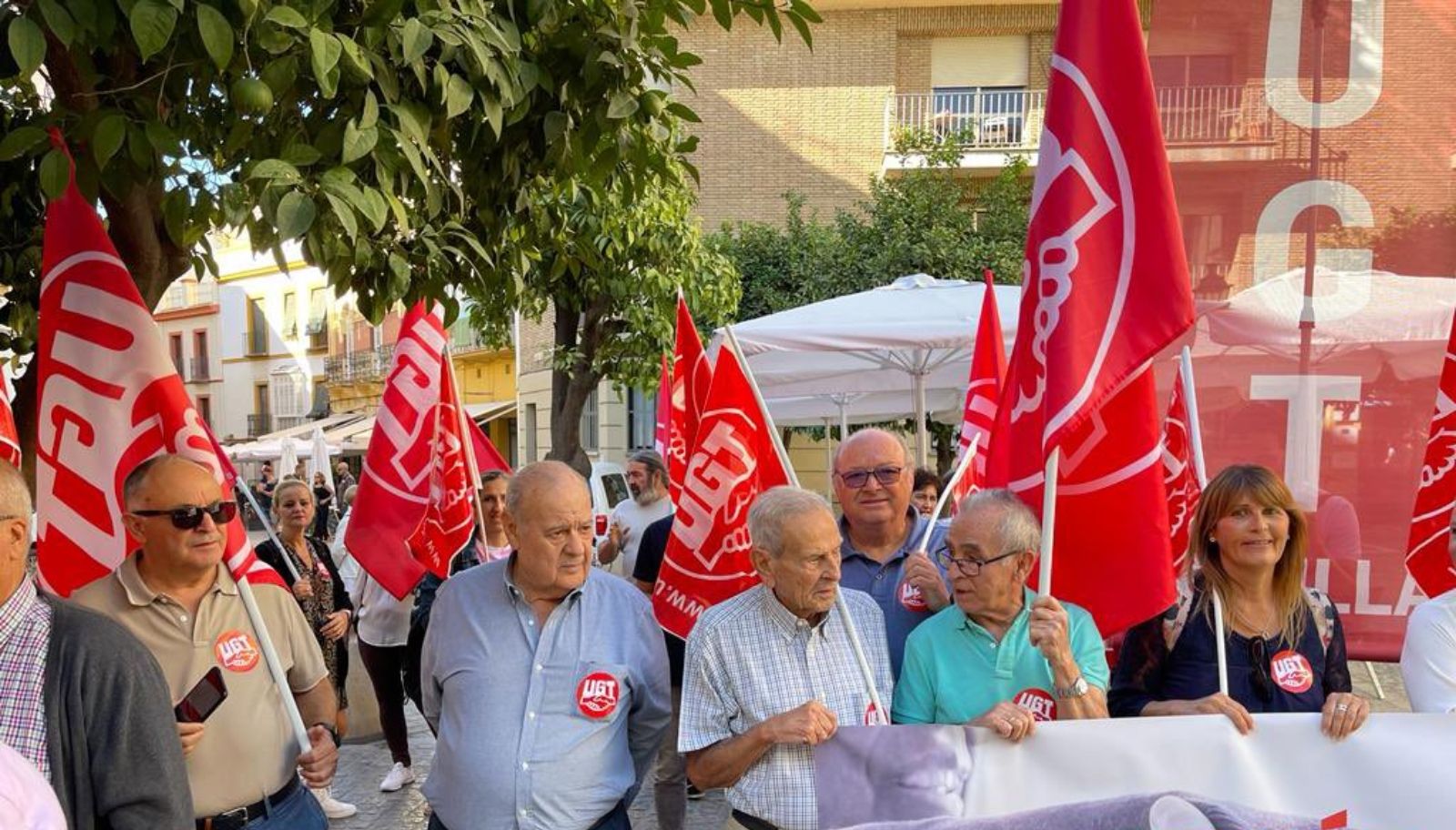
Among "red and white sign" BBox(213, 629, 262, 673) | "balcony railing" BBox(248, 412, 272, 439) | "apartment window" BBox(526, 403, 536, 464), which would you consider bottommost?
"balcony railing" BBox(248, 412, 272, 439)

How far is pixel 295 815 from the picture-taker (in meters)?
3.21

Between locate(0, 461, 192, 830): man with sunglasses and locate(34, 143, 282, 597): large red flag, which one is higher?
locate(34, 143, 282, 597): large red flag

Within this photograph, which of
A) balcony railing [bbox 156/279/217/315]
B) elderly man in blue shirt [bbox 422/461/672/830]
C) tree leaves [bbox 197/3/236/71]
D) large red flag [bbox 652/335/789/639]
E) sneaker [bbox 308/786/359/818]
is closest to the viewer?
tree leaves [bbox 197/3/236/71]

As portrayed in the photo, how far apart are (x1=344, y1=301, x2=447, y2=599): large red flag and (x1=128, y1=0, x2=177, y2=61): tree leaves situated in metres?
3.58

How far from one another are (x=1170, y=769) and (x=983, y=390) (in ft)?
11.6

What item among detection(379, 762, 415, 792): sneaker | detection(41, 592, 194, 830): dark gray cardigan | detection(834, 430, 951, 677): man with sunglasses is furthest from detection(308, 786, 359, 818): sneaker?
detection(41, 592, 194, 830): dark gray cardigan

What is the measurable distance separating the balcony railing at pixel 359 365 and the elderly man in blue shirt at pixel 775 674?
45.1m

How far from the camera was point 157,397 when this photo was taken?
3607 mm

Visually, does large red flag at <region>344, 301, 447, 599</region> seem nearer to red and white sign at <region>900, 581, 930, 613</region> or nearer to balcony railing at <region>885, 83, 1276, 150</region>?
red and white sign at <region>900, 581, 930, 613</region>

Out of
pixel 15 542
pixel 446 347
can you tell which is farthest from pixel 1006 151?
pixel 15 542

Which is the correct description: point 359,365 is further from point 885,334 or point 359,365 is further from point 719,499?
point 719,499

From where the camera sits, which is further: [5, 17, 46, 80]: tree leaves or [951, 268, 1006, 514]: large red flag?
[951, 268, 1006, 514]: large red flag

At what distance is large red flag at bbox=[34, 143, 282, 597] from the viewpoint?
136 inches

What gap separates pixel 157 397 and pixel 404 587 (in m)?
2.54
